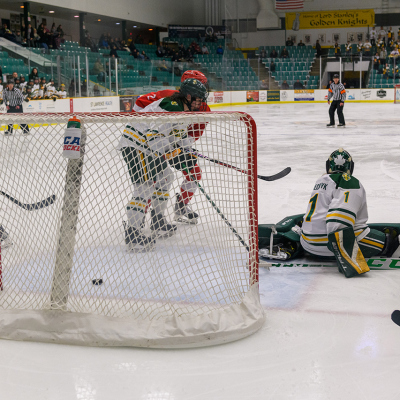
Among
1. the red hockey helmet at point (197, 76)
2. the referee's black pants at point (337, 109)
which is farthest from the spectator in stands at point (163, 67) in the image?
the red hockey helmet at point (197, 76)

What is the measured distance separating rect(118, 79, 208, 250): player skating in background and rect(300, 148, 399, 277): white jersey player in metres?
0.79

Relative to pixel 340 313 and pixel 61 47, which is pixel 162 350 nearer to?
pixel 340 313

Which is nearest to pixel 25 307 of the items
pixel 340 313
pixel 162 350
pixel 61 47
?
pixel 162 350

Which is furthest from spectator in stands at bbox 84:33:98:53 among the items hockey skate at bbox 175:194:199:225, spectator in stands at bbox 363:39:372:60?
hockey skate at bbox 175:194:199:225

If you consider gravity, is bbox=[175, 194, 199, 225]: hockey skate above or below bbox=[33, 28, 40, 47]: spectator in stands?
below

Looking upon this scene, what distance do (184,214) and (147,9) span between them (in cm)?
2248

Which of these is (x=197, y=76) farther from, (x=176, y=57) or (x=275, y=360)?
(x=176, y=57)

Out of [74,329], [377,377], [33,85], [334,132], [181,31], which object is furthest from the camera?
[181,31]

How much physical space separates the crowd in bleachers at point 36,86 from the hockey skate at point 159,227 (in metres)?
8.35

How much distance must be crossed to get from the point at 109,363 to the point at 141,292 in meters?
0.59

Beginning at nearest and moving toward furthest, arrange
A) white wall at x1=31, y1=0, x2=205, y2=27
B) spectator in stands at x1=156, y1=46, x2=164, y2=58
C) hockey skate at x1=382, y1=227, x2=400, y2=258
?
hockey skate at x1=382, y1=227, x2=400, y2=258
white wall at x1=31, y1=0, x2=205, y2=27
spectator in stands at x1=156, y1=46, x2=164, y2=58

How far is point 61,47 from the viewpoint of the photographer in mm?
18578

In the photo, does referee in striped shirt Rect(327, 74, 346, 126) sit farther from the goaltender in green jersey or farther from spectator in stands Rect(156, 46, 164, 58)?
spectator in stands Rect(156, 46, 164, 58)

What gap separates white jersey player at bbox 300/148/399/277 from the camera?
280 centimetres
